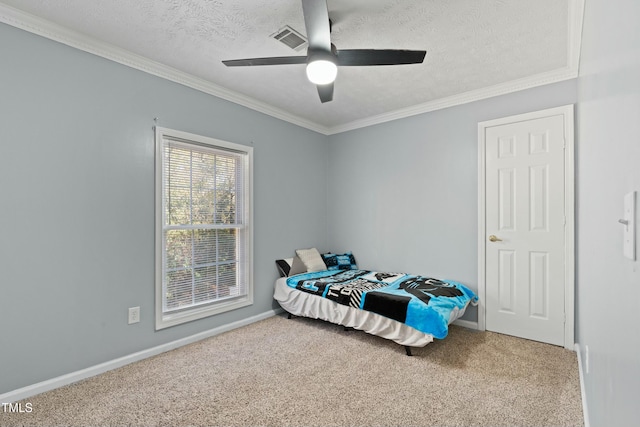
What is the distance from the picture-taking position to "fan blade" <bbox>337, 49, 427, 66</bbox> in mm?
1886

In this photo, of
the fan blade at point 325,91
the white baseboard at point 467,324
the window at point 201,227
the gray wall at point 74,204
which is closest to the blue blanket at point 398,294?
the white baseboard at point 467,324

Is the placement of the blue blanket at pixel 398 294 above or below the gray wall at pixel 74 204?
below

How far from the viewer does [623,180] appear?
77 centimetres

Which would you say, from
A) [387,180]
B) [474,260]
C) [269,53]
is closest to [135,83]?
[269,53]

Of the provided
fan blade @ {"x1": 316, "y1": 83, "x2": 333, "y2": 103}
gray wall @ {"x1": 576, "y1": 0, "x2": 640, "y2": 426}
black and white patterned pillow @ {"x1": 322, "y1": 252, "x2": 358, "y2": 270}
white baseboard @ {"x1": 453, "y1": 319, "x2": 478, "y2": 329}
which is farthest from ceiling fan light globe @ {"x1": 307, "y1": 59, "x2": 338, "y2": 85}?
white baseboard @ {"x1": 453, "y1": 319, "x2": 478, "y2": 329}

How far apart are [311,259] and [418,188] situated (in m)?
1.65

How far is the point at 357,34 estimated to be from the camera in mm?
2320

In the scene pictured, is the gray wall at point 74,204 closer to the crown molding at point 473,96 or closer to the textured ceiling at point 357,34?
the textured ceiling at point 357,34

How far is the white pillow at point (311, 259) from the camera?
13.2 feet

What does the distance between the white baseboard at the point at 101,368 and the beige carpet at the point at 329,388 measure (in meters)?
0.06

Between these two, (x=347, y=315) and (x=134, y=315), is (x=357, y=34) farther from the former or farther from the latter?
(x=134, y=315)

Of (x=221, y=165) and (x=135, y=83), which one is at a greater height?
(x=135, y=83)

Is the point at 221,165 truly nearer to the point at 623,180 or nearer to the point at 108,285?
the point at 108,285

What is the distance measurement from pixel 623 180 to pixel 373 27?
6.51 ft
